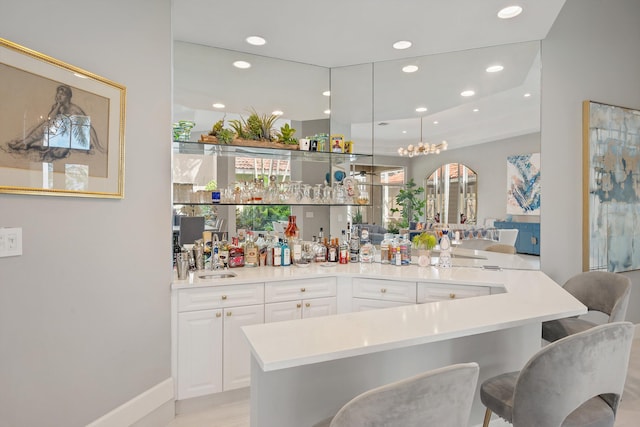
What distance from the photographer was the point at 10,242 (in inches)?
62.1

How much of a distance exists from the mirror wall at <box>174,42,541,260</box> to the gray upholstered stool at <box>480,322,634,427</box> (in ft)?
6.92

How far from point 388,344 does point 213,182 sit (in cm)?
225

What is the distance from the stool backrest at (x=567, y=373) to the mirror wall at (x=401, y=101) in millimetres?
2123

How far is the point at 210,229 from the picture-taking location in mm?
3076

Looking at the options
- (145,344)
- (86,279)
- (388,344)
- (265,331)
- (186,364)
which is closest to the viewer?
(388,344)

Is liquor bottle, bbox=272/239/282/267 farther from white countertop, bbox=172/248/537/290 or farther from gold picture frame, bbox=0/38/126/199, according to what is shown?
gold picture frame, bbox=0/38/126/199

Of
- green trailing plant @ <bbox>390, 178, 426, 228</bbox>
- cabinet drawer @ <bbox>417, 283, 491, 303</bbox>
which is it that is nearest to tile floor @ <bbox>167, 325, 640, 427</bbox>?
cabinet drawer @ <bbox>417, 283, 491, 303</bbox>

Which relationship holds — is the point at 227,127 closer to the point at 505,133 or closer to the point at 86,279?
the point at 86,279

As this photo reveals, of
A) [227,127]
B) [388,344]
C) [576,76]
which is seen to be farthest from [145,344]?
[576,76]

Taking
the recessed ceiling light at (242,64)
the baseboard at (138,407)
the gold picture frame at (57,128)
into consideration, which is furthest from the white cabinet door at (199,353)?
the recessed ceiling light at (242,64)

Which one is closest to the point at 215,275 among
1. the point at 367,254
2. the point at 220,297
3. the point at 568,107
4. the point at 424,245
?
the point at 220,297

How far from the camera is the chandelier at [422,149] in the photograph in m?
3.39

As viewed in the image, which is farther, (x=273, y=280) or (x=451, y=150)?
(x=451, y=150)

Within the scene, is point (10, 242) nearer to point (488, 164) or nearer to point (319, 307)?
point (319, 307)
